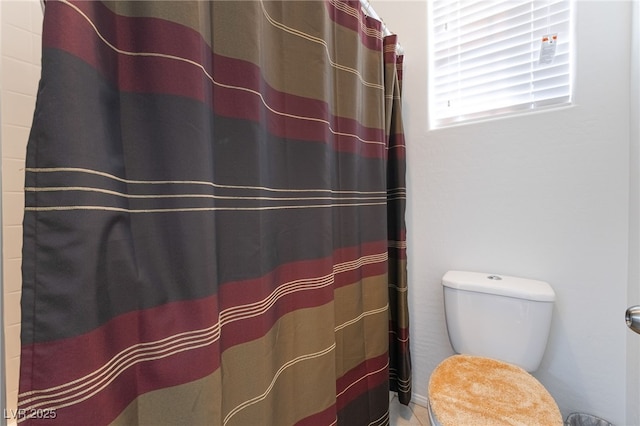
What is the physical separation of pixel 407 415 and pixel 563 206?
1.21 meters

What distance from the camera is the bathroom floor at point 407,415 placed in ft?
4.21

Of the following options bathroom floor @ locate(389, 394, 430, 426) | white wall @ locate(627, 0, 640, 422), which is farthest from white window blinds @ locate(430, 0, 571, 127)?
bathroom floor @ locate(389, 394, 430, 426)

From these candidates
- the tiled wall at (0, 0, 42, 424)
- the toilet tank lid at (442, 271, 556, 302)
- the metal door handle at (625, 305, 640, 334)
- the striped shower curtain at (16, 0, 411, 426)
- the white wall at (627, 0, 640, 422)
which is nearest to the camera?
the striped shower curtain at (16, 0, 411, 426)

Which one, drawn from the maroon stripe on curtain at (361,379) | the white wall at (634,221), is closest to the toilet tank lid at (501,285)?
the white wall at (634,221)

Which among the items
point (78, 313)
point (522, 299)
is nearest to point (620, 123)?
point (522, 299)

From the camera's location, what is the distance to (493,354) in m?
1.04

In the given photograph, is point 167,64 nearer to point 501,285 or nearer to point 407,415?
point 501,285

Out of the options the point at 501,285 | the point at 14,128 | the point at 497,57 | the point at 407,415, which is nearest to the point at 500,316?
the point at 501,285

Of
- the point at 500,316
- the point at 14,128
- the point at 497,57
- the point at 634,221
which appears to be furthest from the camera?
the point at 497,57

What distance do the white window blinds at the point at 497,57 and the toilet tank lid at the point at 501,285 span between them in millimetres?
728

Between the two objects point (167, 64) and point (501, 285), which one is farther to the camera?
point (501, 285)

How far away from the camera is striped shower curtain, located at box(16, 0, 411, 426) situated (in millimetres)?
357

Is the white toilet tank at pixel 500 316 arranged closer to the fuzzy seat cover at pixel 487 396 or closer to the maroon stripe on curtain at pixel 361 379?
the fuzzy seat cover at pixel 487 396

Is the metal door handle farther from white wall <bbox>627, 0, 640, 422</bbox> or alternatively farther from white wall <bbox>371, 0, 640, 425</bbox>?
white wall <bbox>371, 0, 640, 425</bbox>
